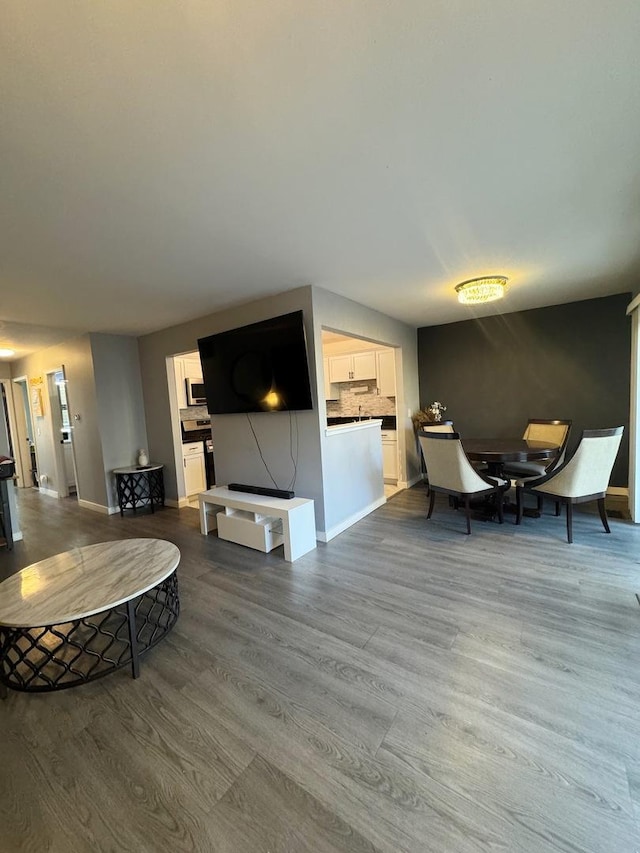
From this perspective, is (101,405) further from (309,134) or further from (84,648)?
(309,134)

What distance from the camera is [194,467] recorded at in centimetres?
507

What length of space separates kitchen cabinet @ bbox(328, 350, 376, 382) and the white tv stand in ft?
9.06

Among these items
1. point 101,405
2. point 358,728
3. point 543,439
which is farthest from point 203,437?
point 543,439

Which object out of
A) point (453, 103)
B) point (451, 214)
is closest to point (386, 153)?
point (453, 103)

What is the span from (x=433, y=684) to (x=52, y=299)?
13.6 feet

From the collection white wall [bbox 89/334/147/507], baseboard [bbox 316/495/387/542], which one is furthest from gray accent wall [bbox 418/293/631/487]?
white wall [bbox 89/334/147/507]

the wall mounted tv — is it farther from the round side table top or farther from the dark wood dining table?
the dark wood dining table

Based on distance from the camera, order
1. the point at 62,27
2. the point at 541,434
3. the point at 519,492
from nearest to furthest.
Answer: the point at 62,27, the point at 519,492, the point at 541,434

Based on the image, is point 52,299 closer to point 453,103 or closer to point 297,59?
point 297,59

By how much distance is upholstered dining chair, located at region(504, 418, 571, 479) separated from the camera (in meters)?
3.82

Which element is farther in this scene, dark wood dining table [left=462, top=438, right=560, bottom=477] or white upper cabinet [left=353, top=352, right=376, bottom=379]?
white upper cabinet [left=353, top=352, right=376, bottom=379]

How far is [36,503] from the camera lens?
210 inches

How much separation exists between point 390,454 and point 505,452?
2.02m

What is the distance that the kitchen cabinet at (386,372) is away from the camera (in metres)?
5.09
